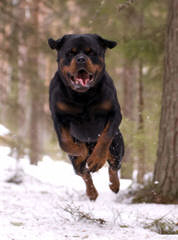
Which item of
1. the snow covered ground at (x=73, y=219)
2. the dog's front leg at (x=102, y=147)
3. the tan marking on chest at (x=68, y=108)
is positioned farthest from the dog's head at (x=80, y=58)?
the snow covered ground at (x=73, y=219)

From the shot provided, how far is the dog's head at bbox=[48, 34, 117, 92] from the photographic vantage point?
3289 millimetres

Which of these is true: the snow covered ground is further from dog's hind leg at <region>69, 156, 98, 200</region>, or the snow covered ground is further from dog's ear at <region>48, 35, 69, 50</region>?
dog's ear at <region>48, 35, 69, 50</region>

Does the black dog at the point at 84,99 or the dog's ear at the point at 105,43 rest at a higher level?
the dog's ear at the point at 105,43

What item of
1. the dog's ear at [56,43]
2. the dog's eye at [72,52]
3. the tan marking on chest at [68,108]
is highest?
the dog's ear at [56,43]

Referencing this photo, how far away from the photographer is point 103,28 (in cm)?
968

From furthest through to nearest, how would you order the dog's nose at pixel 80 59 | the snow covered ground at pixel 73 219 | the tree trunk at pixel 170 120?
the tree trunk at pixel 170 120 → the snow covered ground at pixel 73 219 → the dog's nose at pixel 80 59

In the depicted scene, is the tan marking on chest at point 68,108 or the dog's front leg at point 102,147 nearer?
the dog's front leg at point 102,147

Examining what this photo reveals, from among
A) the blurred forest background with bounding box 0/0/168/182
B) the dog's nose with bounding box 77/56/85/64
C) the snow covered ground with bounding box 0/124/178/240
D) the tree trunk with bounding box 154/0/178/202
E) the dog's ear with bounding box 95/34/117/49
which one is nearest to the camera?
the dog's nose with bounding box 77/56/85/64

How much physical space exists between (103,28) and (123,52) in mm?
2381

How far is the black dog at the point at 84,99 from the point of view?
3384 millimetres

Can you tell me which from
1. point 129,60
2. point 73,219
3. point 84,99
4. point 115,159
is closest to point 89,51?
point 84,99

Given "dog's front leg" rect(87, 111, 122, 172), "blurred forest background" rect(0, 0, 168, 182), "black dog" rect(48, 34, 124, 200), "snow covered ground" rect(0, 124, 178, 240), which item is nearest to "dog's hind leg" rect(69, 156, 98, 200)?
"snow covered ground" rect(0, 124, 178, 240)

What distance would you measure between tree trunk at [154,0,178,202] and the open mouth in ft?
10.2

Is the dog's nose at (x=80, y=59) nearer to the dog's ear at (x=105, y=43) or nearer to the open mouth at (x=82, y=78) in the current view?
the open mouth at (x=82, y=78)
